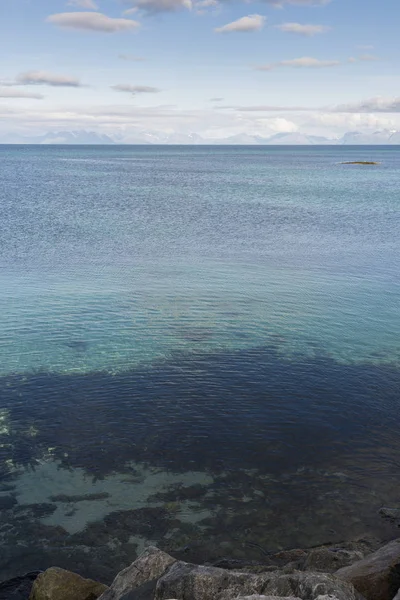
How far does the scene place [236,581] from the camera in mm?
14664

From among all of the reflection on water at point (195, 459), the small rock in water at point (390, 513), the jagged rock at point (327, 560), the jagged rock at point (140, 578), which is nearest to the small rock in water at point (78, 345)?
the reflection on water at point (195, 459)

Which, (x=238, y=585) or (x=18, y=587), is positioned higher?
(x=238, y=585)

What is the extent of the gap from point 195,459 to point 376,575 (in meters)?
12.0

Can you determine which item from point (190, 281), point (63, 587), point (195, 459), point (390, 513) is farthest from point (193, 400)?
point (190, 281)

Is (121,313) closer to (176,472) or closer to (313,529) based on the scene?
(176,472)

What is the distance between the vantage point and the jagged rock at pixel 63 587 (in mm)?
17312

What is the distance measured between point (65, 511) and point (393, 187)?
497 feet

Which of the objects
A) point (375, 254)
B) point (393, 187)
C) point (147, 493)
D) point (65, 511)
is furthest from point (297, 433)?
point (393, 187)

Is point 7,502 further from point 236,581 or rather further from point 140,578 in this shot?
point 236,581

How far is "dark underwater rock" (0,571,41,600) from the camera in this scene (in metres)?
18.9

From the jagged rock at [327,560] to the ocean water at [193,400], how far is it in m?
2.95

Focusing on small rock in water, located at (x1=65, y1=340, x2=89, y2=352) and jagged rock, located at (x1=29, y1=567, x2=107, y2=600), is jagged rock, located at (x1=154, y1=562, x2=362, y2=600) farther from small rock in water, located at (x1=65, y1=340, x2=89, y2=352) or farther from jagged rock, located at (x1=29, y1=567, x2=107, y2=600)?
small rock in water, located at (x1=65, y1=340, x2=89, y2=352)

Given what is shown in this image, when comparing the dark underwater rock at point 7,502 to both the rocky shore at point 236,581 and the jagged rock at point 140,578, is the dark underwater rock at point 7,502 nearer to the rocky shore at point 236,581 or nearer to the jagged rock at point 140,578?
the rocky shore at point 236,581

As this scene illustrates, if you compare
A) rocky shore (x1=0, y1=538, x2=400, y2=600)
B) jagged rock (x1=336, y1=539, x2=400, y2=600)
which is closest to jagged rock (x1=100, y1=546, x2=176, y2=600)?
rocky shore (x1=0, y1=538, x2=400, y2=600)
